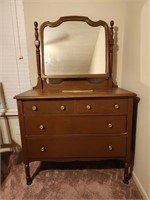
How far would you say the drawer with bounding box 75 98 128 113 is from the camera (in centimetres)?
128

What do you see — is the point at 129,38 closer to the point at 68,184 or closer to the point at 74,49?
the point at 74,49

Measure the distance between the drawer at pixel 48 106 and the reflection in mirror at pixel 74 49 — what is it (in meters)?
0.46

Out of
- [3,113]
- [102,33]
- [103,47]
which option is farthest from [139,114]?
[3,113]

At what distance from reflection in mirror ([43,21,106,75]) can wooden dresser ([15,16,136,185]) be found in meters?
0.39

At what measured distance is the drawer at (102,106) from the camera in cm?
128

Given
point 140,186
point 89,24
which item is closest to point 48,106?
point 89,24

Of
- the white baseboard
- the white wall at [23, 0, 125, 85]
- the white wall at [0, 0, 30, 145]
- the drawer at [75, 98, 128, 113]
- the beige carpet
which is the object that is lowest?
the beige carpet

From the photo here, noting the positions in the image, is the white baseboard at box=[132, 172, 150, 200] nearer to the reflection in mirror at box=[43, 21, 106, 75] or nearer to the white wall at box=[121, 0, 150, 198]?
the white wall at box=[121, 0, 150, 198]

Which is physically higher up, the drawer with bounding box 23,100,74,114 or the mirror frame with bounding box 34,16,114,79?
the mirror frame with bounding box 34,16,114,79

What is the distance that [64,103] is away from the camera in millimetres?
1283

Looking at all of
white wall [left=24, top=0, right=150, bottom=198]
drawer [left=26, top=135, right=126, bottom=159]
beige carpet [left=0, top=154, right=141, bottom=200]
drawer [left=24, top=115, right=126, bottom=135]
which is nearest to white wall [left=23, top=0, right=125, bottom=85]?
white wall [left=24, top=0, right=150, bottom=198]

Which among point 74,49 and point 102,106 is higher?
point 74,49

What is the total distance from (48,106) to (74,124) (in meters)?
0.27

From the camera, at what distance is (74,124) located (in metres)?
1.33
